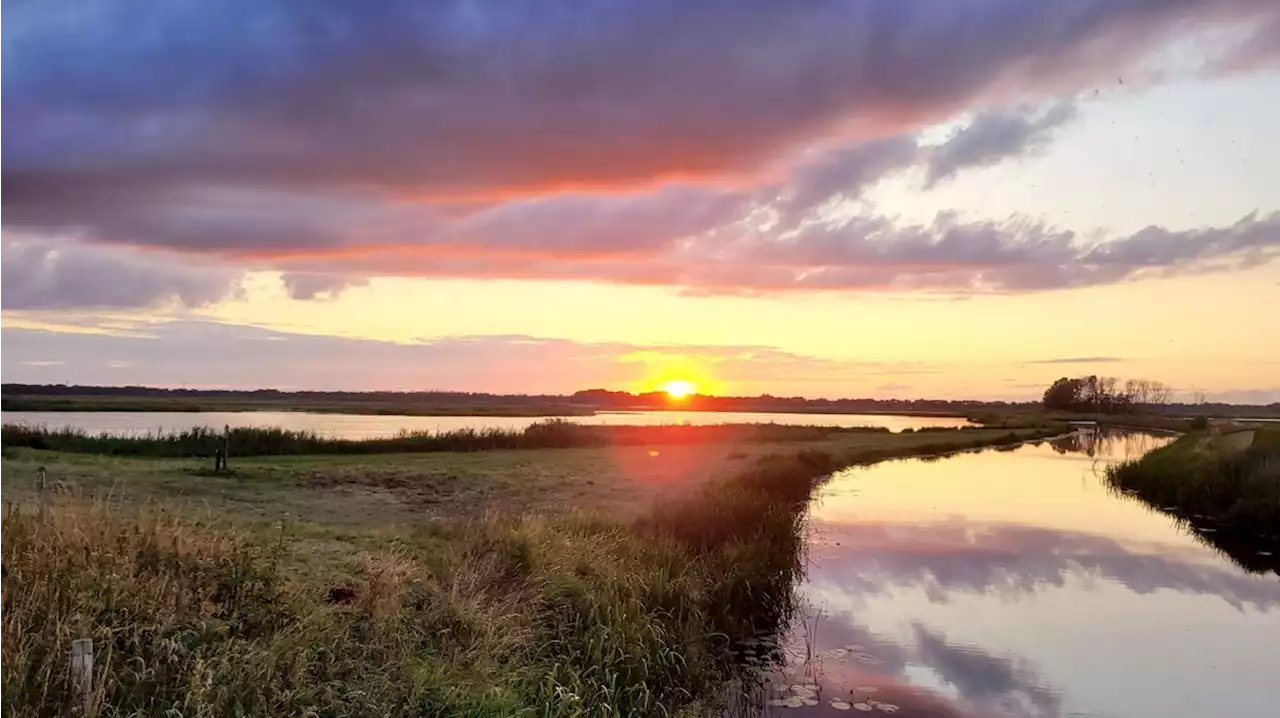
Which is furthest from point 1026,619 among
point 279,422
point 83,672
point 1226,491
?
point 279,422

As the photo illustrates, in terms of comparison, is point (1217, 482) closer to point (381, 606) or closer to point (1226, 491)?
point (1226, 491)

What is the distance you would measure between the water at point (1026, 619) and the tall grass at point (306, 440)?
23392mm

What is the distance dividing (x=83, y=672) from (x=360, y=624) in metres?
3.21

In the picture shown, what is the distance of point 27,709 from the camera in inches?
255

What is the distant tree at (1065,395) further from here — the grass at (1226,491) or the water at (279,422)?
the grass at (1226,491)

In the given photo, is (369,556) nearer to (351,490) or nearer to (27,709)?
(27,709)

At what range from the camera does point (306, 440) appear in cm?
4462

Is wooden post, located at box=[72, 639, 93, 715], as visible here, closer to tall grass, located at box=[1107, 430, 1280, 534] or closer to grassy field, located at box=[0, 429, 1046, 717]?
grassy field, located at box=[0, 429, 1046, 717]

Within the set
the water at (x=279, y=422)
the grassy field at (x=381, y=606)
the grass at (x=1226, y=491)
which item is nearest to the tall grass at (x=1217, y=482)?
the grass at (x=1226, y=491)

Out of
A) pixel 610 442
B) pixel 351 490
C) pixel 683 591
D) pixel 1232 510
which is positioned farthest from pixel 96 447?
pixel 1232 510

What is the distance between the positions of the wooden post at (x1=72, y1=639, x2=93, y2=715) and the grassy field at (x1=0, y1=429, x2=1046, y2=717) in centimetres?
10

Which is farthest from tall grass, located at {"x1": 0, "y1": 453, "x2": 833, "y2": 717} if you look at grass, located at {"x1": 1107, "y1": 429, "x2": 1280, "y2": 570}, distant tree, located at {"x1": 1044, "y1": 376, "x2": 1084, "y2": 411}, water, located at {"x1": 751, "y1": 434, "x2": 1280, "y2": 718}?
distant tree, located at {"x1": 1044, "y1": 376, "x2": 1084, "y2": 411}

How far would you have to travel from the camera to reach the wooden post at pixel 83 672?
6.50 m

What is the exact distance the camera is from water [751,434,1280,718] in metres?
13.2
